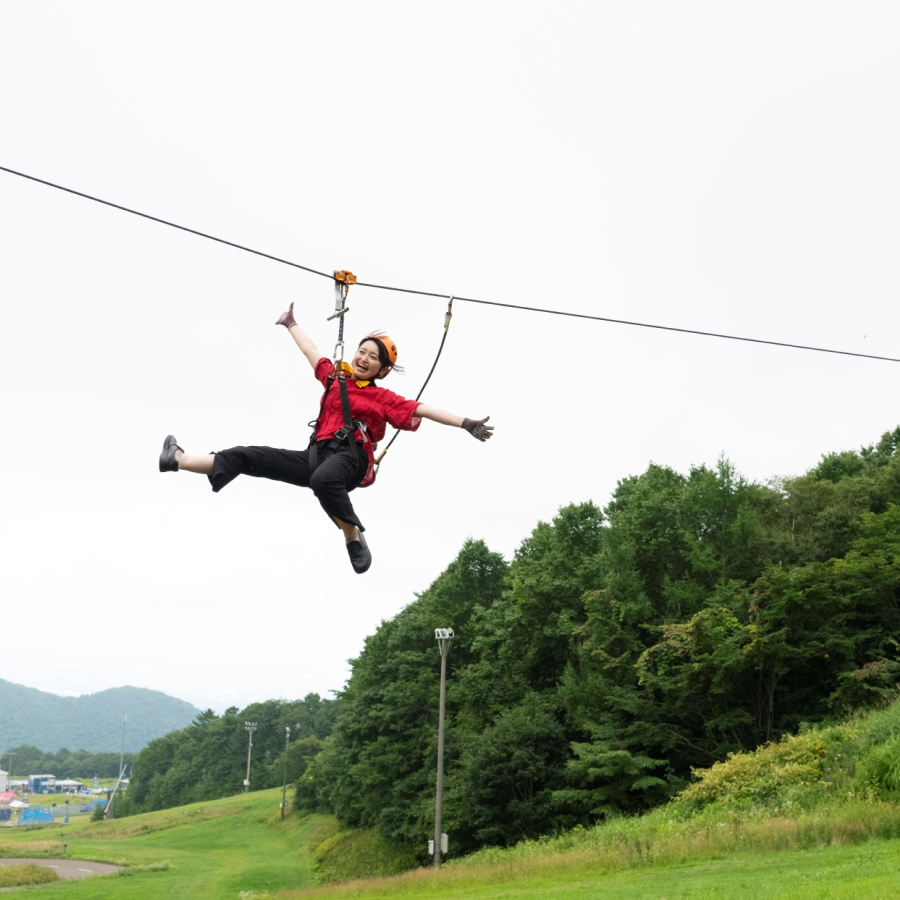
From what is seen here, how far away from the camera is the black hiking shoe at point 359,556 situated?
616 cm

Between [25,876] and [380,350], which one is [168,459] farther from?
[25,876]

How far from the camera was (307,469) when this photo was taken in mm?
5984

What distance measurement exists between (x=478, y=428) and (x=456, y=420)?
0.17 meters

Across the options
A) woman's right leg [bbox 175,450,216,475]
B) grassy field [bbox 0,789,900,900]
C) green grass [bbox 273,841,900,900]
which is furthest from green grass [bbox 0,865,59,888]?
woman's right leg [bbox 175,450,216,475]

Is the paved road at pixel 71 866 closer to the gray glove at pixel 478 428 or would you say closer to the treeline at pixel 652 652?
the treeline at pixel 652 652

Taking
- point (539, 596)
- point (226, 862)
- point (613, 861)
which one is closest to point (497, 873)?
point (613, 861)

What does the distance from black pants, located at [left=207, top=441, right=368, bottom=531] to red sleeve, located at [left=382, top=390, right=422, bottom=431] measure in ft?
1.03

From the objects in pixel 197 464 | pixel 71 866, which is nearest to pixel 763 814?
pixel 197 464

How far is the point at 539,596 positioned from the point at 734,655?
11853mm

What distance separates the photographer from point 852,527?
111 ft

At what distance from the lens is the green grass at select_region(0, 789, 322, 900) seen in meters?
34.4

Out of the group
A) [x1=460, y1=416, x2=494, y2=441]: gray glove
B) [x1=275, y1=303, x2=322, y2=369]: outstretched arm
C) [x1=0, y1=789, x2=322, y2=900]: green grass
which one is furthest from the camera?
[x1=0, y1=789, x2=322, y2=900]: green grass

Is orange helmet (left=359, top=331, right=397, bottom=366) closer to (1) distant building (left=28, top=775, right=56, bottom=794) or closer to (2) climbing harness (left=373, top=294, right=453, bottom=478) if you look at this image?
(2) climbing harness (left=373, top=294, right=453, bottom=478)

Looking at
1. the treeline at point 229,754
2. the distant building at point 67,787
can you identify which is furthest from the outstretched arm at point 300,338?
the distant building at point 67,787
